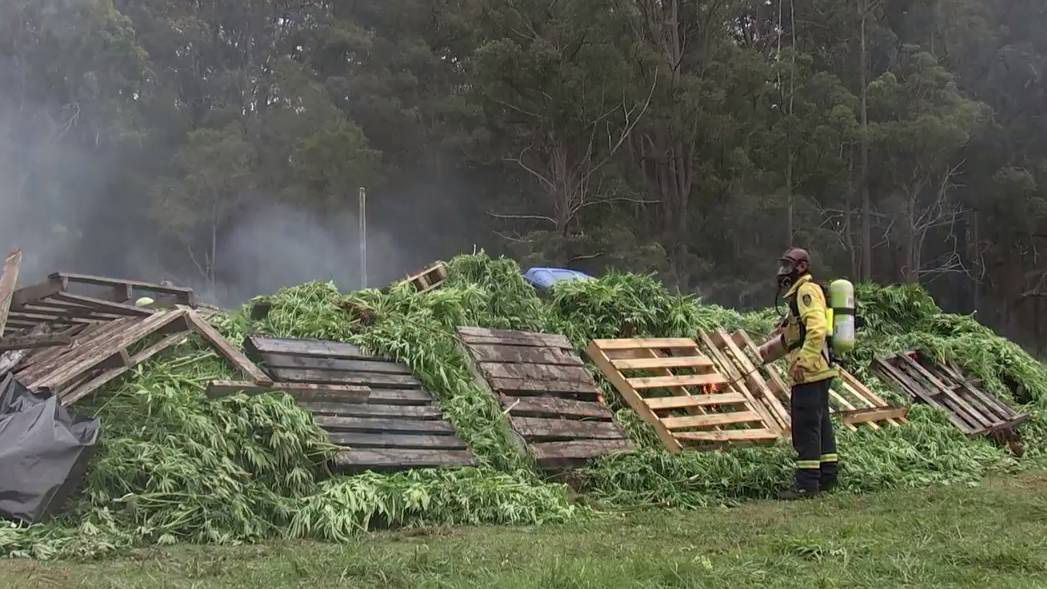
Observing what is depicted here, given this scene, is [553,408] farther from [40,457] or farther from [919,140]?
Result: [919,140]

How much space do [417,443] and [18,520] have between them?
2.40 m

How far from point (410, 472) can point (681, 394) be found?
2.90 metres

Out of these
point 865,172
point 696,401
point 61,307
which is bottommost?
point 696,401

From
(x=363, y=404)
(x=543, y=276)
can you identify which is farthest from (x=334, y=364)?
(x=543, y=276)

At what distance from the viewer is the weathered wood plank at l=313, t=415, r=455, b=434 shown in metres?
6.25

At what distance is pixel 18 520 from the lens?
4.88 meters

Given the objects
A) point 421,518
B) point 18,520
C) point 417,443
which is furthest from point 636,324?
point 18,520

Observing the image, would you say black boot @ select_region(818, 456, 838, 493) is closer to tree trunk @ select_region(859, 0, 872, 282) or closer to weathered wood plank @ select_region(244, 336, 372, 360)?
weathered wood plank @ select_region(244, 336, 372, 360)

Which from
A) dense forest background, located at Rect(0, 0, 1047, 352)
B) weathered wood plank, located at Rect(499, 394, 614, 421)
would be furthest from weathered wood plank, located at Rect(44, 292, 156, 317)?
dense forest background, located at Rect(0, 0, 1047, 352)

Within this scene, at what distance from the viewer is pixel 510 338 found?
795 cm

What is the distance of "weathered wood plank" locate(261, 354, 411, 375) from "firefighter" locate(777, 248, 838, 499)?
2.85 metres

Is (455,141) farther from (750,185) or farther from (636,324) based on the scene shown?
(636,324)

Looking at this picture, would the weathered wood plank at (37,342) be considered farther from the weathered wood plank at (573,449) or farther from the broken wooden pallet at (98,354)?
the weathered wood plank at (573,449)

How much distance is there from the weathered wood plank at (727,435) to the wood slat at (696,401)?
13.5 inches
